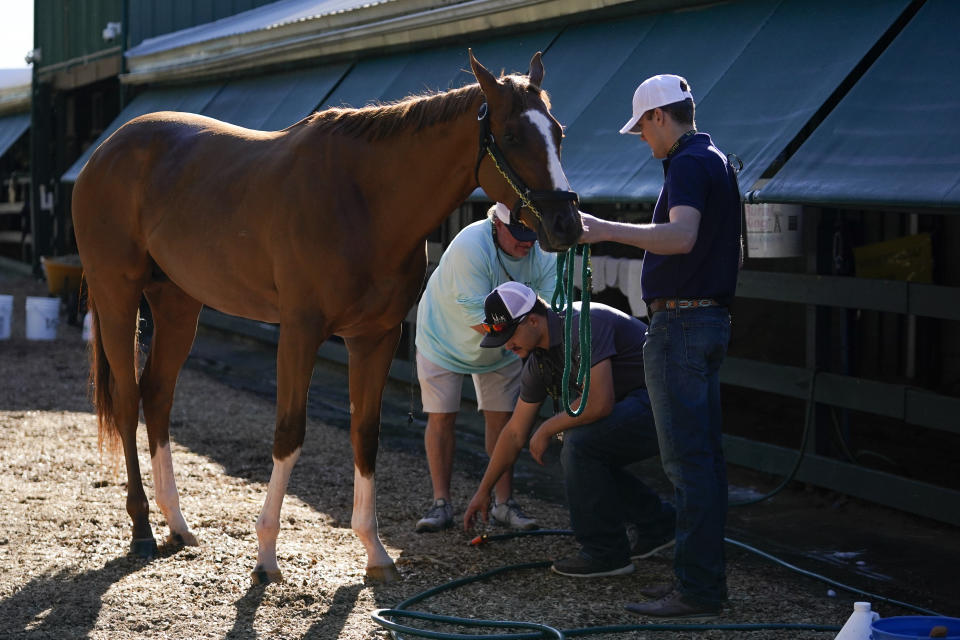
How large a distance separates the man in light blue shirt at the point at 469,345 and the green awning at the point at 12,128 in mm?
16042

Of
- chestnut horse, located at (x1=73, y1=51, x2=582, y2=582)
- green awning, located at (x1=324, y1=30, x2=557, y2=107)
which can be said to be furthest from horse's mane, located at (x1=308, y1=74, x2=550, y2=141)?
green awning, located at (x1=324, y1=30, x2=557, y2=107)

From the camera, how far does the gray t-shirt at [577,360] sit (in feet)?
14.9

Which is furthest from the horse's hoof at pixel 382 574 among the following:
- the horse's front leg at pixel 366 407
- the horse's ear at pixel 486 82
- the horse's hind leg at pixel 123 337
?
the horse's ear at pixel 486 82

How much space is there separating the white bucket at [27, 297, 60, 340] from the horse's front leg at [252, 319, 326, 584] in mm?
8024

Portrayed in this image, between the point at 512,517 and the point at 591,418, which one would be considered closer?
the point at 591,418

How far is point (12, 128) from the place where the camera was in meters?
20.2

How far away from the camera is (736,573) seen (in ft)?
14.9

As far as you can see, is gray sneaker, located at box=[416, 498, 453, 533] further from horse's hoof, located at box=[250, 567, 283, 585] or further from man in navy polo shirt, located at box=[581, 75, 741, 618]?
man in navy polo shirt, located at box=[581, 75, 741, 618]

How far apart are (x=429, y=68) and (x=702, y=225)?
5.24m

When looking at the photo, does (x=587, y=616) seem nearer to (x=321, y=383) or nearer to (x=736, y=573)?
(x=736, y=573)

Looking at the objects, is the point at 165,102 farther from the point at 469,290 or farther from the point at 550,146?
the point at 550,146

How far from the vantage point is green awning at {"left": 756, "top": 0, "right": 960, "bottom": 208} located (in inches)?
175

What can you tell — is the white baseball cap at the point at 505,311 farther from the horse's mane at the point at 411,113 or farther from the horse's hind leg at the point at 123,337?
the horse's hind leg at the point at 123,337

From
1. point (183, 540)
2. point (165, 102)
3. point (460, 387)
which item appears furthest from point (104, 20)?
point (183, 540)
